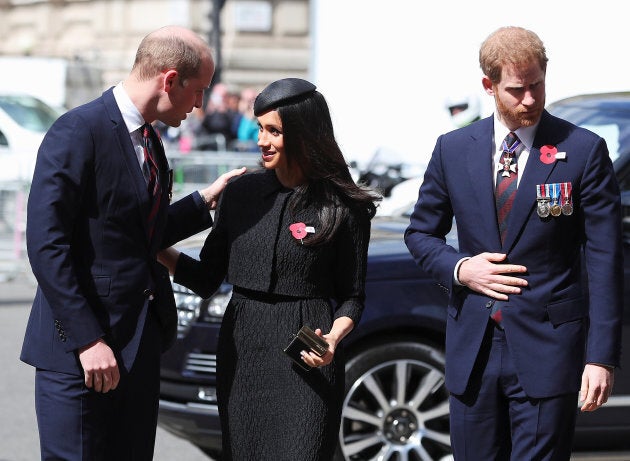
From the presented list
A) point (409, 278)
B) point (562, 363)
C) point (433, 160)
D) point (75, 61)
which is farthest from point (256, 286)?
point (75, 61)

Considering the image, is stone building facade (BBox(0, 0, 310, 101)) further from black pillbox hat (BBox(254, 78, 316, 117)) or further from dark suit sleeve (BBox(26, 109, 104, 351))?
dark suit sleeve (BBox(26, 109, 104, 351))

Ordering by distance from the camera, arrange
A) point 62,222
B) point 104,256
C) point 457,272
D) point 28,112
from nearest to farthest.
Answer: point 62,222, point 104,256, point 457,272, point 28,112

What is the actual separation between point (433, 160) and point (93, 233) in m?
1.11

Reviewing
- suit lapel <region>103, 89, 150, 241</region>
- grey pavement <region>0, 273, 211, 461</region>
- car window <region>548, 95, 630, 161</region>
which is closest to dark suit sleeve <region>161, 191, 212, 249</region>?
suit lapel <region>103, 89, 150, 241</region>

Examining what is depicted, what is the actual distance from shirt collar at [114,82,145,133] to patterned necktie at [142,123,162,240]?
0.19ft

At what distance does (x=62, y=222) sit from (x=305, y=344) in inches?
33.0

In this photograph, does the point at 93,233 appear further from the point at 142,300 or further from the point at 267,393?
the point at 267,393

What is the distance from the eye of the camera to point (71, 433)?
398 centimetres

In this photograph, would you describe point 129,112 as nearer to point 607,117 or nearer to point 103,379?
point 103,379

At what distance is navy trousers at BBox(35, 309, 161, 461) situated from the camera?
3.98m

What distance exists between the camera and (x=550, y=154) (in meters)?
4.10

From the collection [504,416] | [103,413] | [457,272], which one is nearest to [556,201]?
[457,272]

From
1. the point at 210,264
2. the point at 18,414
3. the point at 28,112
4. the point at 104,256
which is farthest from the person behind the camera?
the point at 28,112

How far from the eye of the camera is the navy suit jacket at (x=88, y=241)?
385 cm
